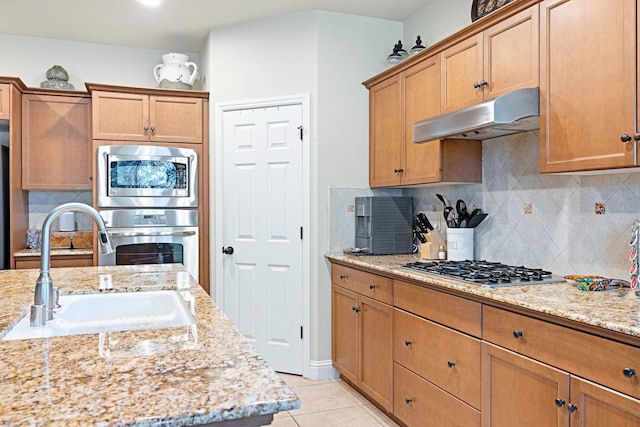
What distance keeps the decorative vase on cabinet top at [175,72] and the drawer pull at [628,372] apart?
3669 mm

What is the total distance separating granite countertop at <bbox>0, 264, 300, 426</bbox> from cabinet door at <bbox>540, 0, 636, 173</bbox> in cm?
152

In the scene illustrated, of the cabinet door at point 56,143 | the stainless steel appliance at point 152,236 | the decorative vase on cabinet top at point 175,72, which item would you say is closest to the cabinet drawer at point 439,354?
the stainless steel appliance at point 152,236

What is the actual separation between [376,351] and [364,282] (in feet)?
Result: 1.37

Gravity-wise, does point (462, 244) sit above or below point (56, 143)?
below

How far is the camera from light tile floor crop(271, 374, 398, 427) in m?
2.86

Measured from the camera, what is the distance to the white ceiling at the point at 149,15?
3.47 meters

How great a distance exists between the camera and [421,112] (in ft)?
9.95

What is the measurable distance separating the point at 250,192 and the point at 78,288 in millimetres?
1933

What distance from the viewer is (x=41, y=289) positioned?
144cm

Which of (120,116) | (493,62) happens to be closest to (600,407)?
(493,62)

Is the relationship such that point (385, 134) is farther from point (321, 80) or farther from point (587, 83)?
point (587, 83)

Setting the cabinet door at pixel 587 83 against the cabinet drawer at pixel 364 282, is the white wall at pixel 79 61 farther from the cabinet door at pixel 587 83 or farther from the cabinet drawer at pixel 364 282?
the cabinet door at pixel 587 83

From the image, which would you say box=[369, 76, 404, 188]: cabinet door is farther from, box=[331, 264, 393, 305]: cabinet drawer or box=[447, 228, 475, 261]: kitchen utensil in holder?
box=[331, 264, 393, 305]: cabinet drawer

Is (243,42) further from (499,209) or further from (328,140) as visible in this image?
(499,209)
